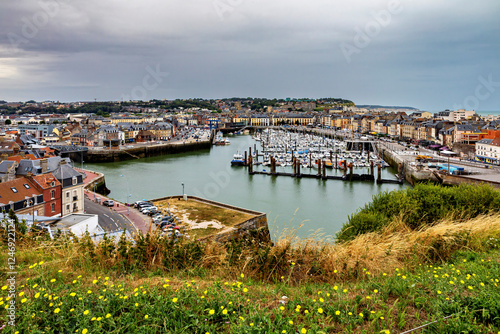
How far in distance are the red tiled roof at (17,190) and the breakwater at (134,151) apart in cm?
2248

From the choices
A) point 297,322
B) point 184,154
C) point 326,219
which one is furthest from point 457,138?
point 297,322

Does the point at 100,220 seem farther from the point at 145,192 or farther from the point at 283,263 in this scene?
the point at 283,263

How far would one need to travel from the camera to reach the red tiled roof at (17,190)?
9.54 metres

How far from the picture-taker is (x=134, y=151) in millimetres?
34688

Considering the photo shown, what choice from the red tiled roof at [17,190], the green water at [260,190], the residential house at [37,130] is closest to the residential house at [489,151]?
the green water at [260,190]

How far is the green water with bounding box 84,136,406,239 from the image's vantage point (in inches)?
557

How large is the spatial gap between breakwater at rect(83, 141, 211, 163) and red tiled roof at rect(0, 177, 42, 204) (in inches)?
885

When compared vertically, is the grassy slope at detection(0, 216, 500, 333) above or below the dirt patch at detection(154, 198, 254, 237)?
above

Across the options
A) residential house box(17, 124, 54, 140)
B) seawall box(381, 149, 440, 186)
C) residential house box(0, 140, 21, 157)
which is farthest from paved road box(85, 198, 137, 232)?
residential house box(17, 124, 54, 140)

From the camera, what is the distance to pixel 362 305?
221 centimetres

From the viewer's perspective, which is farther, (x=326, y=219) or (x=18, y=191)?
(x=326, y=219)

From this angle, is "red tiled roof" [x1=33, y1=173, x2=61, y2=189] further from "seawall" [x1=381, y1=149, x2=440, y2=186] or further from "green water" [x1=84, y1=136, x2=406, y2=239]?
"seawall" [x1=381, y1=149, x2=440, y2=186]

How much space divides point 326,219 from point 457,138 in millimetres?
25508

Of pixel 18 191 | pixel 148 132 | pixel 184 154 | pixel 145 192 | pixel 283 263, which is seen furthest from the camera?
pixel 148 132
